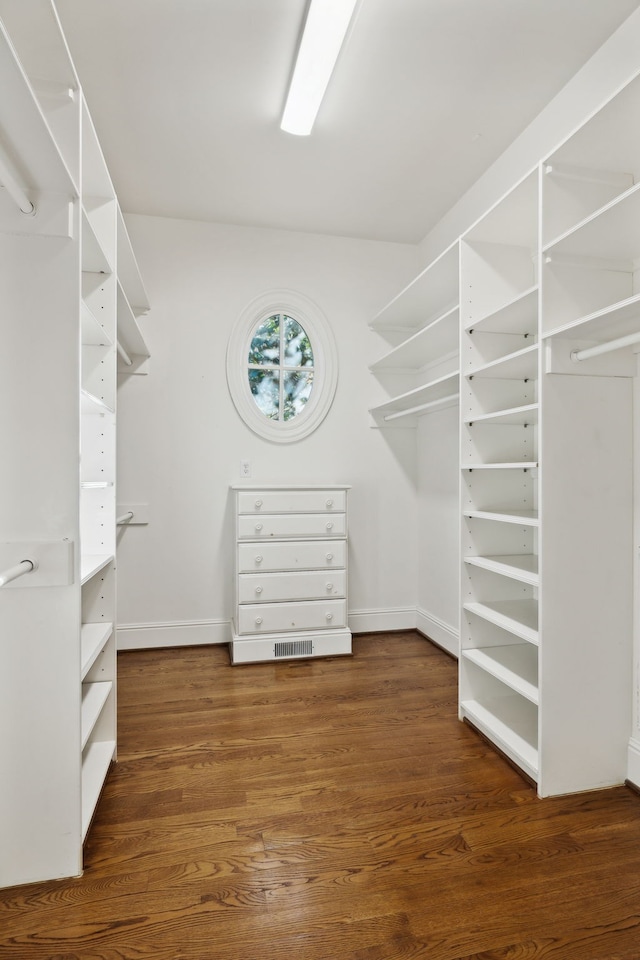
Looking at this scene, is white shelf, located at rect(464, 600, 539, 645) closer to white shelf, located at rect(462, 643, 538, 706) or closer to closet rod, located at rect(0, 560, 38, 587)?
white shelf, located at rect(462, 643, 538, 706)

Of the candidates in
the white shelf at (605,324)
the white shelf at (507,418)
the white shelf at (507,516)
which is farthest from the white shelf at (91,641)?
the white shelf at (605,324)

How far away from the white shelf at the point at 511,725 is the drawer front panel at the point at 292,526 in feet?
4.16

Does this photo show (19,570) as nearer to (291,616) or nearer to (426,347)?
(291,616)

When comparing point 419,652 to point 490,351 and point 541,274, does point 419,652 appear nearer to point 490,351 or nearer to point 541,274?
point 490,351

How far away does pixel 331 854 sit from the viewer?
1.44 metres

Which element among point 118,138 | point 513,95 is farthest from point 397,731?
point 118,138

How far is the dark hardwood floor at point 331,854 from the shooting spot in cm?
118

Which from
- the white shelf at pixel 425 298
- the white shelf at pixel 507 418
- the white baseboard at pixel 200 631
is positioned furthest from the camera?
the white baseboard at pixel 200 631

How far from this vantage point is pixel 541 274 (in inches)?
67.4

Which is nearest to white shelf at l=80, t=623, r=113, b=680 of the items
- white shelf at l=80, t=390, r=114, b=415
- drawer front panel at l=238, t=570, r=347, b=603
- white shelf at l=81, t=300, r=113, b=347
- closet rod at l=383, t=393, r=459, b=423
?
white shelf at l=80, t=390, r=114, b=415

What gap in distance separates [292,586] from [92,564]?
5.08 feet

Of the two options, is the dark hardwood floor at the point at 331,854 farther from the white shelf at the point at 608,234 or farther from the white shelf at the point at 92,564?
the white shelf at the point at 608,234

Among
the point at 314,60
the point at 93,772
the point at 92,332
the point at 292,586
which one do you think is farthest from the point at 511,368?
the point at 93,772

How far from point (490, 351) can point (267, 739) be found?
76.1 inches
